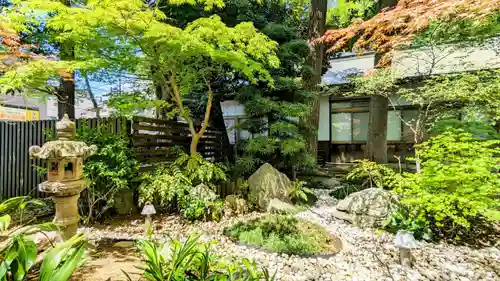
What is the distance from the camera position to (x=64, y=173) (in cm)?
286

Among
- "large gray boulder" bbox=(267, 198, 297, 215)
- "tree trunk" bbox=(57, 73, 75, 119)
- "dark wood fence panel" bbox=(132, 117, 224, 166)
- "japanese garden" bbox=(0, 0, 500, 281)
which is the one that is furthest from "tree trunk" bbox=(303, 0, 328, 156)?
"tree trunk" bbox=(57, 73, 75, 119)

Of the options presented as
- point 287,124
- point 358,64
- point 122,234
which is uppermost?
point 358,64

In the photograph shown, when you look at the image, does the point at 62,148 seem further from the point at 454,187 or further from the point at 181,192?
the point at 454,187

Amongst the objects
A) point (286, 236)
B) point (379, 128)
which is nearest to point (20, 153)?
point (286, 236)

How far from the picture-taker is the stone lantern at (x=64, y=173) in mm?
2709

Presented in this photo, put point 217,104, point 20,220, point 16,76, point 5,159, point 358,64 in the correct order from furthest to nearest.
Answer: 1. point 358,64
2. point 217,104
3. point 5,159
4. point 20,220
5. point 16,76

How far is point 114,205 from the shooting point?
457 centimetres

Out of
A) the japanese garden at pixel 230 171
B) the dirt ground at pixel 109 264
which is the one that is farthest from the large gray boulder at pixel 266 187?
the dirt ground at pixel 109 264

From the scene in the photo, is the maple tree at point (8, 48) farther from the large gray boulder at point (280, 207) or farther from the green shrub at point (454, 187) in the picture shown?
the green shrub at point (454, 187)

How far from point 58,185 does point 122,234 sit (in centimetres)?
148

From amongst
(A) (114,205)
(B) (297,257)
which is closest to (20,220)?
(A) (114,205)

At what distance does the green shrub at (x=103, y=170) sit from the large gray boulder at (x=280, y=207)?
2617mm

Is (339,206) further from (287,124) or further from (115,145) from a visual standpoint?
(115,145)

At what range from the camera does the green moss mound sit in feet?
10.9
